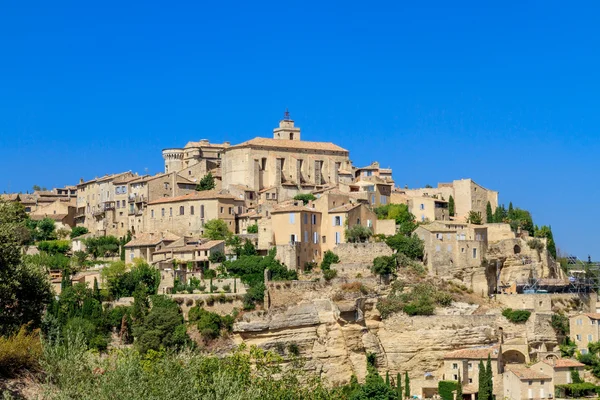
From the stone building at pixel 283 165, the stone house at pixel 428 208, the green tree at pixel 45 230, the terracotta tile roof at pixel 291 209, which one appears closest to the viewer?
the terracotta tile roof at pixel 291 209

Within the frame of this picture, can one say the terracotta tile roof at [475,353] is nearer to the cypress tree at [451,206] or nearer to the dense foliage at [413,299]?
the dense foliage at [413,299]

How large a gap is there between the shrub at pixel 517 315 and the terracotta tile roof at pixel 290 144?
24153 millimetres

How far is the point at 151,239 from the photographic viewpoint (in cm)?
6788

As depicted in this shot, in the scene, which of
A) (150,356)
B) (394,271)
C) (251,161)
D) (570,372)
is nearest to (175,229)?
(251,161)

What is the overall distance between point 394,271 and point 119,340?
51.6 feet

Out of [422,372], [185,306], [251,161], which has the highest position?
[251,161]

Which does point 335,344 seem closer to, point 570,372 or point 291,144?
point 570,372

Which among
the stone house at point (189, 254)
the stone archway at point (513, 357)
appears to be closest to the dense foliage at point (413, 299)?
the stone archway at point (513, 357)

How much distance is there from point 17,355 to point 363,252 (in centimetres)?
3710

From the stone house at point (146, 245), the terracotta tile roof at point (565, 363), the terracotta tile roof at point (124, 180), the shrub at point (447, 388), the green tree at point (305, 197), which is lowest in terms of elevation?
the shrub at point (447, 388)

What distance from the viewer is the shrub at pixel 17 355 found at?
85.6 feet

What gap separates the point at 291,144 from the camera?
78.5 meters

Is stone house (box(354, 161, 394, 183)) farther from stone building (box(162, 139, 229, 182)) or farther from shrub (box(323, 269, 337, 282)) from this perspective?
shrub (box(323, 269, 337, 282))

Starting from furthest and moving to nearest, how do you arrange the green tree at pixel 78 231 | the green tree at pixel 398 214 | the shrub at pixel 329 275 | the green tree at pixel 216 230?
1. the green tree at pixel 78 231
2. the green tree at pixel 216 230
3. the green tree at pixel 398 214
4. the shrub at pixel 329 275
